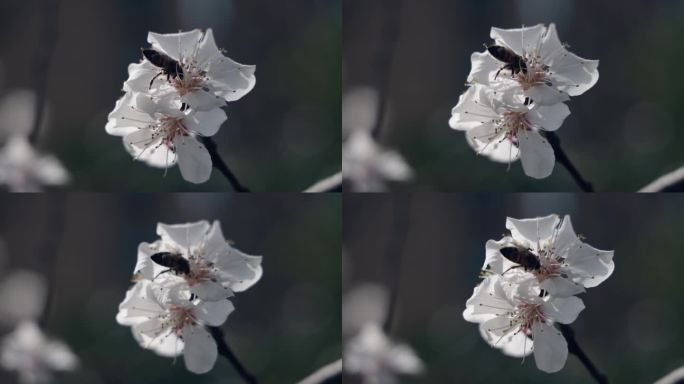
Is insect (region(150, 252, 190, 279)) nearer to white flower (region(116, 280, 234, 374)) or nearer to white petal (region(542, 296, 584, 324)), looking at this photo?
white flower (region(116, 280, 234, 374))

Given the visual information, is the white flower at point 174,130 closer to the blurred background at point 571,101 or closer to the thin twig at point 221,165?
the thin twig at point 221,165

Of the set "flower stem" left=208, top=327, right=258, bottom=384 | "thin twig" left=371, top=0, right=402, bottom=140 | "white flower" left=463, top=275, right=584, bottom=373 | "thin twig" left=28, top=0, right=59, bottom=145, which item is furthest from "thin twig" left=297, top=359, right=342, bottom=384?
"thin twig" left=28, top=0, right=59, bottom=145

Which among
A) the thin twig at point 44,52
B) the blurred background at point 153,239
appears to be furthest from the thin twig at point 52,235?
the thin twig at point 44,52

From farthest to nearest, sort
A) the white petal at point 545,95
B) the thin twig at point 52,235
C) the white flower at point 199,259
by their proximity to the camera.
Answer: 1. the thin twig at point 52,235
2. the white flower at point 199,259
3. the white petal at point 545,95

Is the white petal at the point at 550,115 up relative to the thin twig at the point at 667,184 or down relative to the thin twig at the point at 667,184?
up

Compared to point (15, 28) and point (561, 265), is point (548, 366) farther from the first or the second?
point (15, 28)
